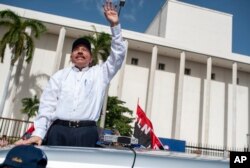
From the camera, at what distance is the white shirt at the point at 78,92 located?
2428 mm

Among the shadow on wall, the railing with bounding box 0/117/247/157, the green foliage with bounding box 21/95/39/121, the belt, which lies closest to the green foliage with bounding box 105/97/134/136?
the railing with bounding box 0/117/247/157

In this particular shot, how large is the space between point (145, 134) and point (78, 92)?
7.78m

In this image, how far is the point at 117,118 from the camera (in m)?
23.6

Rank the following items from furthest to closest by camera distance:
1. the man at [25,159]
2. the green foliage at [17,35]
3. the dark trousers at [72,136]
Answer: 1. the green foliage at [17,35]
2. the dark trousers at [72,136]
3. the man at [25,159]

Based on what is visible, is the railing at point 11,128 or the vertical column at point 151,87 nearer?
the railing at point 11,128

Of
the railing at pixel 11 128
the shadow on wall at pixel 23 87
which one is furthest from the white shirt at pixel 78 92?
the shadow on wall at pixel 23 87

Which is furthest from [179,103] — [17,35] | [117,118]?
[17,35]

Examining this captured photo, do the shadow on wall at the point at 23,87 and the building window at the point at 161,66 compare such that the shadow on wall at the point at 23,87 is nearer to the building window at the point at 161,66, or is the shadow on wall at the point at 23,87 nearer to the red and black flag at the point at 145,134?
the building window at the point at 161,66

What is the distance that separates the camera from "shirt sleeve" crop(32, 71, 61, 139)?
234 centimetres

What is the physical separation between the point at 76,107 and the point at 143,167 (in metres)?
1.23

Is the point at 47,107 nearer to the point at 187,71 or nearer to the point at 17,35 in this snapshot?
the point at 17,35

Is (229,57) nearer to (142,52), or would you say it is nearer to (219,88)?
(219,88)

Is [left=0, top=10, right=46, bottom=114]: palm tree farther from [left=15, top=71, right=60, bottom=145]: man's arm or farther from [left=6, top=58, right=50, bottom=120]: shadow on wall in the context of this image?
[left=15, top=71, right=60, bottom=145]: man's arm

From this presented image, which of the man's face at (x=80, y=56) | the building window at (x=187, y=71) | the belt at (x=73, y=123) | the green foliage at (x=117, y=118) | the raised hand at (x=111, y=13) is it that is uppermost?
the building window at (x=187, y=71)
